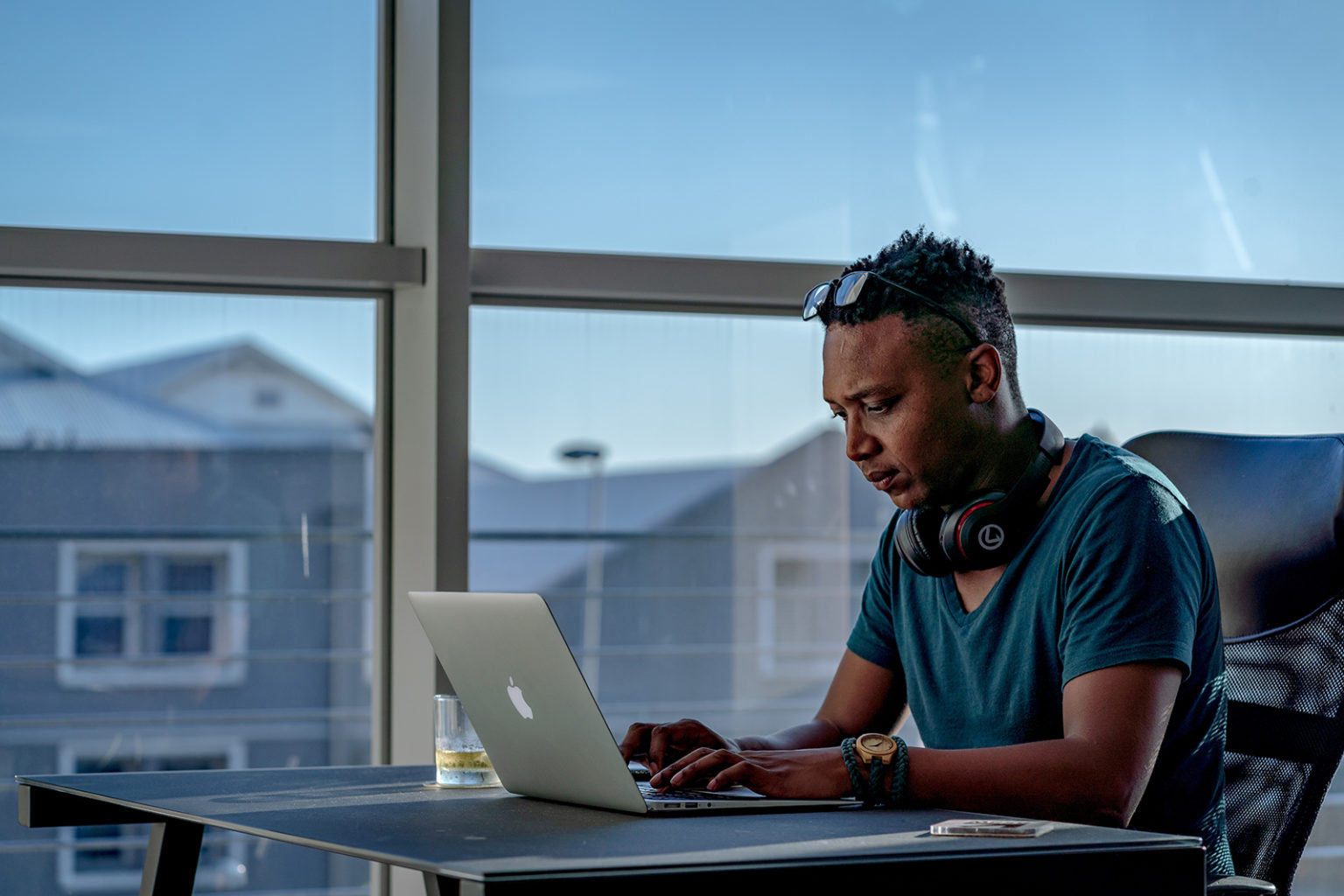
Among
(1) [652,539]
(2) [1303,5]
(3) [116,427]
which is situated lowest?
(1) [652,539]

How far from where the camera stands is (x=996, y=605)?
5.68 feet

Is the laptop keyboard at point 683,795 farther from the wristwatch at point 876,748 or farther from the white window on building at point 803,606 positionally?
the white window on building at point 803,606

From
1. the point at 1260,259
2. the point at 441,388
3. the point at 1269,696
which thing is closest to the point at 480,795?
the point at 1269,696

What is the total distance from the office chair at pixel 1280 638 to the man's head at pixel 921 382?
1.03 feet

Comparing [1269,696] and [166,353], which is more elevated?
[166,353]

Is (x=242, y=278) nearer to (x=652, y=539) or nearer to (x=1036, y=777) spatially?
(x=652, y=539)

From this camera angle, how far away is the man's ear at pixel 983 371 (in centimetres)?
173

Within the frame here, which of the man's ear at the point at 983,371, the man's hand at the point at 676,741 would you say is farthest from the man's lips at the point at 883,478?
the man's hand at the point at 676,741

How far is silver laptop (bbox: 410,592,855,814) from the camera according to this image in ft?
4.24

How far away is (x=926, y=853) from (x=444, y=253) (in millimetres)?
1832

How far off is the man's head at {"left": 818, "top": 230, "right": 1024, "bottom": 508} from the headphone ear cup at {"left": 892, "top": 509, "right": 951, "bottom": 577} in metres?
0.02

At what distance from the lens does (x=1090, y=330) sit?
10.3 feet

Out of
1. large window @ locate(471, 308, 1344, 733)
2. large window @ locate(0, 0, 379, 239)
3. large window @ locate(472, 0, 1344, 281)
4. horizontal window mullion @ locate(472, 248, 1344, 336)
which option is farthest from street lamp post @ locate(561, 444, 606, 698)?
large window @ locate(0, 0, 379, 239)

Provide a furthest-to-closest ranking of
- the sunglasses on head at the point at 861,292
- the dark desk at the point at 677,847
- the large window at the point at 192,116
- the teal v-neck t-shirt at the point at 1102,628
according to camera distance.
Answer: the large window at the point at 192,116 → the sunglasses on head at the point at 861,292 → the teal v-neck t-shirt at the point at 1102,628 → the dark desk at the point at 677,847
